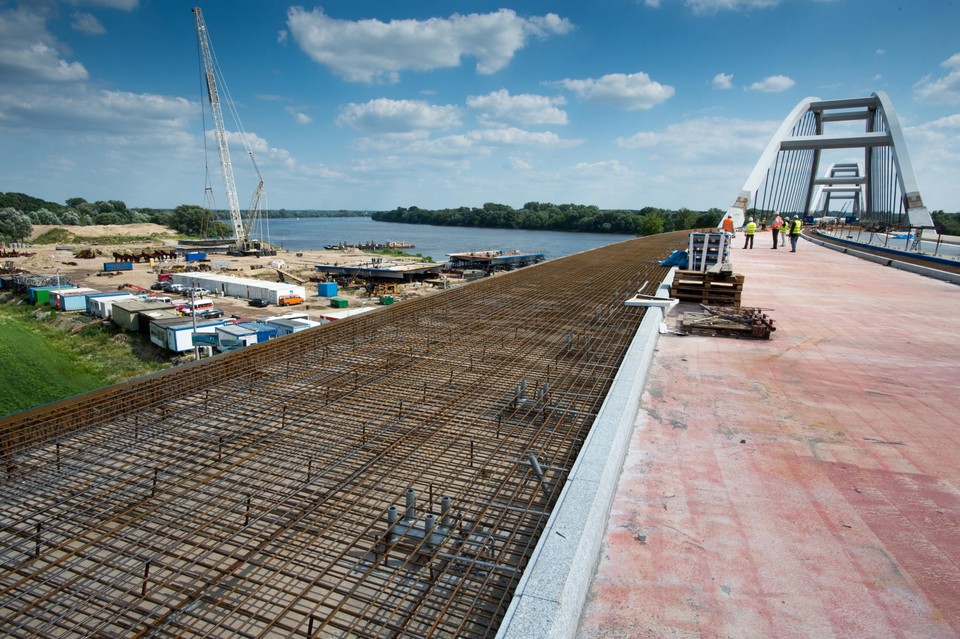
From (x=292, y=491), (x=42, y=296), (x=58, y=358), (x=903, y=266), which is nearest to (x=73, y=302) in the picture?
(x=42, y=296)

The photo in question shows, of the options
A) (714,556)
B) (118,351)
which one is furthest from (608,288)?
(118,351)

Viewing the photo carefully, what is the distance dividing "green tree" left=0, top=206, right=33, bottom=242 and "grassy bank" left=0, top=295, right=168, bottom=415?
61.0 m

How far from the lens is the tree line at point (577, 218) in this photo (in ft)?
299

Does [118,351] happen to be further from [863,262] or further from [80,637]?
[863,262]

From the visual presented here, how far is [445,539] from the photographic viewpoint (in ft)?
11.3

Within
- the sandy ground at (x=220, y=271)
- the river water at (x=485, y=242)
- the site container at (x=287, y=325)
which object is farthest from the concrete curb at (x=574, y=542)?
the river water at (x=485, y=242)

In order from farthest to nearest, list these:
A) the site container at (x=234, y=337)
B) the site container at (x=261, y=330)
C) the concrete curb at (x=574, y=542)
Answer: the site container at (x=261, y=330), the site container at (x=234, y=337), the concrete curb at (x=574, y=542)

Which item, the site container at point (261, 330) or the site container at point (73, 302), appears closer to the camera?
the site container at point (261, 330)

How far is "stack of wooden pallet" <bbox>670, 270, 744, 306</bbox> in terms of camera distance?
1035cm

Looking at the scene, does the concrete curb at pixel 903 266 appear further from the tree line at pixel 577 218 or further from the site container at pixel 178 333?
the tree line at pixel 577 218

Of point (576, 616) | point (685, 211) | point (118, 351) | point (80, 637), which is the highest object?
point (685, 211)

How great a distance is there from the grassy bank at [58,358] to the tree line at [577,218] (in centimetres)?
7666

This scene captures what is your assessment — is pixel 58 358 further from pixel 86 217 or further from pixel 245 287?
pixel 86 217

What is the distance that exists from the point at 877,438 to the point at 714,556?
2.75 meters
